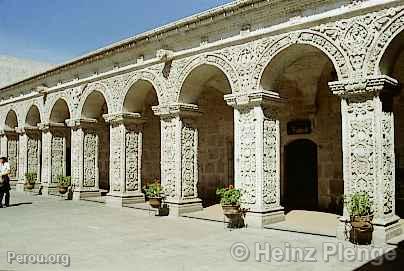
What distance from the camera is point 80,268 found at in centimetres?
560

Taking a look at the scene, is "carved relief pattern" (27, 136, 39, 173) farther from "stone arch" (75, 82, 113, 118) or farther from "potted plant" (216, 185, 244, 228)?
"potted plant" (216, 185, 244, 228)

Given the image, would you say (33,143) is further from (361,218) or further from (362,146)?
(361,218)

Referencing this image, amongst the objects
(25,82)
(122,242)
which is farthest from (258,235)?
(25,82)

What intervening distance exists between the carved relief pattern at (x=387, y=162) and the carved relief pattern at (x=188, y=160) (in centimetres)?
514

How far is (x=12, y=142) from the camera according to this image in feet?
68.5

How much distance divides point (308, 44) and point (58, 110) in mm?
11651

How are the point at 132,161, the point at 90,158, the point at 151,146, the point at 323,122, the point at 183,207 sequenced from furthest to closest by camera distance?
the point at 151,146, the point at 90,158, the point at 132,161, the point at 323,122, the point at 183,207

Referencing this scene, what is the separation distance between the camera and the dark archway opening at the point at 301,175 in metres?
12.0

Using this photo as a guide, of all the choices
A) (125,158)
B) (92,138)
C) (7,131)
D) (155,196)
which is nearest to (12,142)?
(7,131)

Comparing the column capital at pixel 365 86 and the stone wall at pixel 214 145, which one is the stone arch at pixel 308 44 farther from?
the stone wall at pixel 214 145

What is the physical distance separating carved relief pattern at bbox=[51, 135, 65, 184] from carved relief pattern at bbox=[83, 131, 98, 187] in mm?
2422

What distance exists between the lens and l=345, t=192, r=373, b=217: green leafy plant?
707 cm

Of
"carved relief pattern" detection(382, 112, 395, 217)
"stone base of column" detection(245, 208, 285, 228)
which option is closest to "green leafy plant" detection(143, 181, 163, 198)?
"stone base of column" detection(245, 208, 285, 228)

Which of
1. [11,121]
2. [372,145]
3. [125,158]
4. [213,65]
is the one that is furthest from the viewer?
[11,121]
